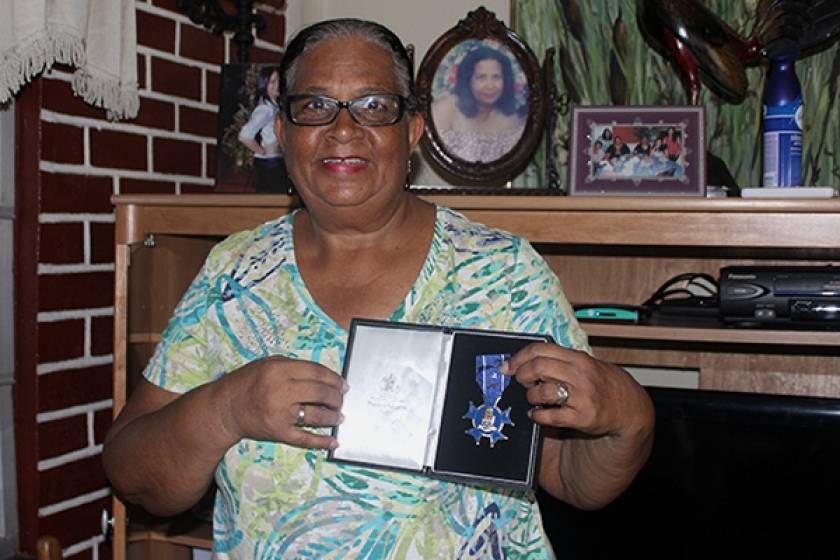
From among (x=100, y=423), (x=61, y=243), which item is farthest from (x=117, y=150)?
(x=100, y=423)

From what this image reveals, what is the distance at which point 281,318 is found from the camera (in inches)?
53.5

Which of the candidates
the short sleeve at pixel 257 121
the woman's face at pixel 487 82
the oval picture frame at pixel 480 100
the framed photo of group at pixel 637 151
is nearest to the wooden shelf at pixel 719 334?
the framed photo of group at pixel 637 151

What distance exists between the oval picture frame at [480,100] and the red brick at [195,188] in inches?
24.5

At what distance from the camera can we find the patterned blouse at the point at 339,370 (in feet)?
4.17

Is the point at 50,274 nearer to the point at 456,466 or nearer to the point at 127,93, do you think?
the point at 127,93

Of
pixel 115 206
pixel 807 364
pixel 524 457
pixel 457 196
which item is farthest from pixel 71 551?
pixel 807 364

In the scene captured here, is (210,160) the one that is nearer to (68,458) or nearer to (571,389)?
(68,458)

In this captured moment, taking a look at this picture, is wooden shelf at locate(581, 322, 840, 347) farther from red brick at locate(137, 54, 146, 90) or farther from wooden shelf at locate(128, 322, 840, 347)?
red brick at locate(137, 54, 146, 90)

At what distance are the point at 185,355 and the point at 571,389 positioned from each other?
0.58 meters

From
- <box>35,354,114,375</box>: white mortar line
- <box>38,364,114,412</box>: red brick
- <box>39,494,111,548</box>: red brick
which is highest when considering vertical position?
<box>35,354,114,375</box>: white mortar line

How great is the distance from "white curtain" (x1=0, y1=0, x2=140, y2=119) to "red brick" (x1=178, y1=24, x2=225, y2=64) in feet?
0.63

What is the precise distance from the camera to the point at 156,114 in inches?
86.9

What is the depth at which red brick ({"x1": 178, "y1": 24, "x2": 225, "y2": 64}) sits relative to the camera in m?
2.28

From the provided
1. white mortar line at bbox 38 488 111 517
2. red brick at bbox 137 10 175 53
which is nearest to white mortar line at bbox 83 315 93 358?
white mortar line at bbox 38 488 111 517
